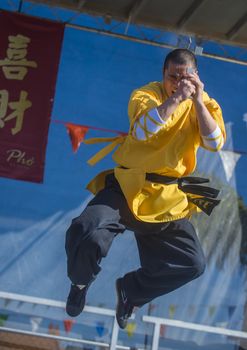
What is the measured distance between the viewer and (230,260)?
16.8 feet

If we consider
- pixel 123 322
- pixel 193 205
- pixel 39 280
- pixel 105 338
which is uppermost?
pixel 193 205

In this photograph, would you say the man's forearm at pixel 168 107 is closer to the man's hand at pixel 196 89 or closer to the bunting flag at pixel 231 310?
the man's hand at pixel 196 89

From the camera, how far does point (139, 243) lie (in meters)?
2.92

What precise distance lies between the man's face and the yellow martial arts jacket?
0.06m

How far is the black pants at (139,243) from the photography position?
256cm

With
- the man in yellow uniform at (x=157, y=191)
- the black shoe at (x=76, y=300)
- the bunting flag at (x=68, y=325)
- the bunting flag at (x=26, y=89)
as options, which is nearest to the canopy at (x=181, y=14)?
the bunting flag at (x=26, y=89)

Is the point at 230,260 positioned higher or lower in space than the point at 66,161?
lower

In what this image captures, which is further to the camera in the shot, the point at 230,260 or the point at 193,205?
the point at 230,260

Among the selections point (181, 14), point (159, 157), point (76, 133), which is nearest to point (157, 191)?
point (159, 157)

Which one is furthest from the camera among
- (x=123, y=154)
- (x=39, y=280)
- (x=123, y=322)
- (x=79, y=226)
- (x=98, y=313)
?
(x=39, y=280)

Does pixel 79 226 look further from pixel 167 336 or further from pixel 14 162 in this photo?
pixel 167 336

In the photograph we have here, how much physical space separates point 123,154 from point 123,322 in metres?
0.85

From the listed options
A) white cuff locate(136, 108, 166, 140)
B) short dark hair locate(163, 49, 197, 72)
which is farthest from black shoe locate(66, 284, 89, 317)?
short dark hair locate(163, 49, 197, 72)

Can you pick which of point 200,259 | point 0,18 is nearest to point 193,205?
point 200,259
